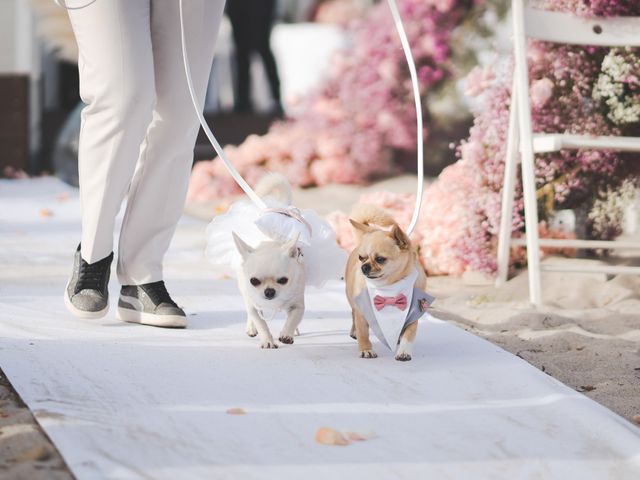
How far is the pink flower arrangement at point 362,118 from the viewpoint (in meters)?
6.61

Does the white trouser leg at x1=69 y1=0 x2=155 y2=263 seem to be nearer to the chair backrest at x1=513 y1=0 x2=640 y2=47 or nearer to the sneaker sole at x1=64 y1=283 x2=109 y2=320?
the sneaker sole at x1=64 y1=283 x2=109 y2=320

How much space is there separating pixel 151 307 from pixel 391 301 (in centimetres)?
80

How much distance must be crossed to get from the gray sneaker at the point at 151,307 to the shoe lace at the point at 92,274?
12cm

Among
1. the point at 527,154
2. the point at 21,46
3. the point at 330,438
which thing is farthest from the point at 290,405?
the point at 21,46

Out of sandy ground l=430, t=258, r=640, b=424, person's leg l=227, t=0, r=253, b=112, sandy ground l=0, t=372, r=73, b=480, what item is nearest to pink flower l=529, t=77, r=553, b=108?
sandy ground l=430, t=258, r=640, b=424

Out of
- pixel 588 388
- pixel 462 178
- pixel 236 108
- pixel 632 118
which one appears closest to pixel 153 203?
pixel 588 388

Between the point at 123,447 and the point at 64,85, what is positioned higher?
the point at 64,85

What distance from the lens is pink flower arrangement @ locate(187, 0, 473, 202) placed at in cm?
661

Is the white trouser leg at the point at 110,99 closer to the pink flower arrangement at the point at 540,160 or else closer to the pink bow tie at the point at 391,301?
the pink bow tie at the point at 391,301

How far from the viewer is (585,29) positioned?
3938mm

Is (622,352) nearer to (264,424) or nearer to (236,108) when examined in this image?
(264,424)

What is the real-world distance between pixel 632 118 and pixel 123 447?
287 cm

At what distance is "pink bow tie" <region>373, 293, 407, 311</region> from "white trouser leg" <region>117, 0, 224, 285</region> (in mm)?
730

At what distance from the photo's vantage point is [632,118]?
4.12 meters
